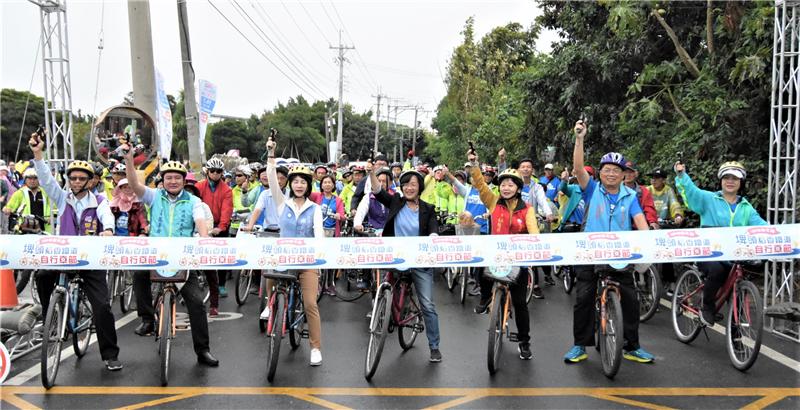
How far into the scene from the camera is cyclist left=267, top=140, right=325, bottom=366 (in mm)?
6496

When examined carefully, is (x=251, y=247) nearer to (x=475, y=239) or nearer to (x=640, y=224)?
(x=475, y=239)

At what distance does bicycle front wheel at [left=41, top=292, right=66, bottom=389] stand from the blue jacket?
20.5 ft

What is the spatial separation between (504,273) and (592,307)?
0.97 metres

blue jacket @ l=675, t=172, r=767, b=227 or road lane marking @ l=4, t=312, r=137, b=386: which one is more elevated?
blue jacket @ l=675, t=172, r=767, b=227

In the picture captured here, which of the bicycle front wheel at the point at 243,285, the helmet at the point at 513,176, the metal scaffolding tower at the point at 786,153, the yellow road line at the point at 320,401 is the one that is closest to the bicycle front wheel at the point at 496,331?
the helmet at the point at 513,176

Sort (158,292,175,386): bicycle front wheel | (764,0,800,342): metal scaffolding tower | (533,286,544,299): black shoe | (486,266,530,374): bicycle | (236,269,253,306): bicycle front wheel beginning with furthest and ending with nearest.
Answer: (533,286,544,299): black shoe, (236,269,253,306): bicycle front wheel, (764,0,800,342): metal scaffolding tower, (486,266,530,374): bicycle, (158,292,175,386): bicycle front wheel

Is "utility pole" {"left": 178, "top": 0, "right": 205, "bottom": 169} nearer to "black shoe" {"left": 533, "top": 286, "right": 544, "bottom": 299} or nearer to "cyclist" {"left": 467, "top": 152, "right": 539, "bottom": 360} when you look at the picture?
"black shoe" {"left": 533, "top": 286, "right": 544, "bottom": 299}

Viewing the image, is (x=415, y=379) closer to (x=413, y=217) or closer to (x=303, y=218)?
(x=413, y=217)

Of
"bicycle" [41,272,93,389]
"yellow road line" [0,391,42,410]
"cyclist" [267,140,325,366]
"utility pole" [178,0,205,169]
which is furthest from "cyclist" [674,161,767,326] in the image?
"utility pole" [178,0,205,169]

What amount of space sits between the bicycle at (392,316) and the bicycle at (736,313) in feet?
9.82

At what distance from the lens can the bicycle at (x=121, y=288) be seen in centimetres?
912

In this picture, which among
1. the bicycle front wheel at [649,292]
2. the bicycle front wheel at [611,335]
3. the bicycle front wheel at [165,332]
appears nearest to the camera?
the bicycle front wheel at [165,332]

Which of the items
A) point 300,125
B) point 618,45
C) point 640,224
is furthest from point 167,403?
point 300,125

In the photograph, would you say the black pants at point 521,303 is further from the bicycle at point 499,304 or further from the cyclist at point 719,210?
the cyclist at point 719,210
